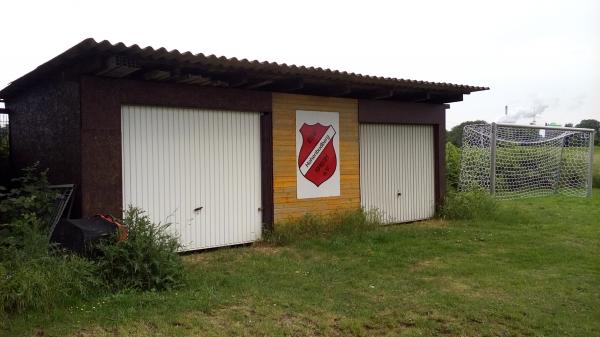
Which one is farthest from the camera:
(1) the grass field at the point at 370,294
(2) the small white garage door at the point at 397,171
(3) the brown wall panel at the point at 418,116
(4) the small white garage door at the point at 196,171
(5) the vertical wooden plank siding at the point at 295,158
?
(2) the small white garage door at the point at 397,171

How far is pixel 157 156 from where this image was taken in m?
7.53

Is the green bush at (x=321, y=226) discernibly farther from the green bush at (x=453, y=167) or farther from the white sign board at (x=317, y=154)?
the green bush at (x=453, y=167)

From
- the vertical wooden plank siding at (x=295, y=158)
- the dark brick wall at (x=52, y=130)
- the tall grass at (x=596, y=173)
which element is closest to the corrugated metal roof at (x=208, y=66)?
the dark brick wall at (x=52, y=130)

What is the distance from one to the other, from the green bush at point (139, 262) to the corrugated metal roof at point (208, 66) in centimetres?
199

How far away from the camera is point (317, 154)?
9312 mm

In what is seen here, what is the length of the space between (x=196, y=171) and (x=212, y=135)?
0.60 metres

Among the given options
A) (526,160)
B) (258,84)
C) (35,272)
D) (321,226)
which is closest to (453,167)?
(526,160)

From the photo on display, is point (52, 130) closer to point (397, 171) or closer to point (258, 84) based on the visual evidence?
point (258, 84)

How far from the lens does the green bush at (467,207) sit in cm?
1138

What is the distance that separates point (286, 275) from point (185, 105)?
291cm

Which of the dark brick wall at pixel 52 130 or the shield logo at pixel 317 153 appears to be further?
the shield logo at pixel 317 153

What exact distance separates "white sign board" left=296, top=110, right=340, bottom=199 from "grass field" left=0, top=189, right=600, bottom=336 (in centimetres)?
106

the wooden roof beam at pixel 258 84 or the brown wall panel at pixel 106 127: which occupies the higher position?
the wooden roof beam at pixel 258 84

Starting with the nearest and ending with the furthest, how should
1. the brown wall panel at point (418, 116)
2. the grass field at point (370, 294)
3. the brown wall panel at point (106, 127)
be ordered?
1. the grass field at point (370, 294)
2. the brown wall panel at point (106, 127)
3. the brown wall panel at point (418, 116)
